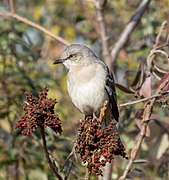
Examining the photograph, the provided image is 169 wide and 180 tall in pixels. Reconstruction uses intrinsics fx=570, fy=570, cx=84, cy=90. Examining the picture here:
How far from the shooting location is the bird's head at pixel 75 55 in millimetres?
4898

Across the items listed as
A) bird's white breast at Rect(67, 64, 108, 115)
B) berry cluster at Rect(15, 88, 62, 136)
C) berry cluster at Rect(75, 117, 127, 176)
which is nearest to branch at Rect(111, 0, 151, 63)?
bird's white breast at Rect(67, 64, 108, 115)

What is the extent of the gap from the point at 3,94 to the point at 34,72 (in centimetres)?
53

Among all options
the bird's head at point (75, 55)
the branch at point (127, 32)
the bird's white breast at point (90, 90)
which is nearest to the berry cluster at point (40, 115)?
the bird's white breast at point (90, 90)

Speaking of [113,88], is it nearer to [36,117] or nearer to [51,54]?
[36,117]

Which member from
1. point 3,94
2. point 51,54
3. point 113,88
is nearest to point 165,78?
point 113,88

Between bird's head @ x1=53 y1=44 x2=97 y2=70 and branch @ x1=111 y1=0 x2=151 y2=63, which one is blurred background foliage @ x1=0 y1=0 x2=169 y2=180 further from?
bird's head @ x1=53 y1=44 x2=97 y2=70

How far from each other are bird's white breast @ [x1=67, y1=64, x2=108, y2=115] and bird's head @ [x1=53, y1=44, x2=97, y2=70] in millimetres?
262

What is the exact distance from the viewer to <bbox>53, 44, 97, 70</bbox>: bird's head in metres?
4.90

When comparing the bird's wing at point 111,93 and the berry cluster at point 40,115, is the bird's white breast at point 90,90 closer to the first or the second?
the bird's wing at point 111,93

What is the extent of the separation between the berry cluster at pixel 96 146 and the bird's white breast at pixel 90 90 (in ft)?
4.30

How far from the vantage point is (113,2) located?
6617 millimetres

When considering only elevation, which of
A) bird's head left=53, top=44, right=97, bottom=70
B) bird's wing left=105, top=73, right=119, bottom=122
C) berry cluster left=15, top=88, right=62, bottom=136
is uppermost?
bird's head left=53, top=44, right=97, bottom=70

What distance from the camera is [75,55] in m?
4.96

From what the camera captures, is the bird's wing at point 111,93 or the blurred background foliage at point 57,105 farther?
the blurred background foliage at point 57,105
